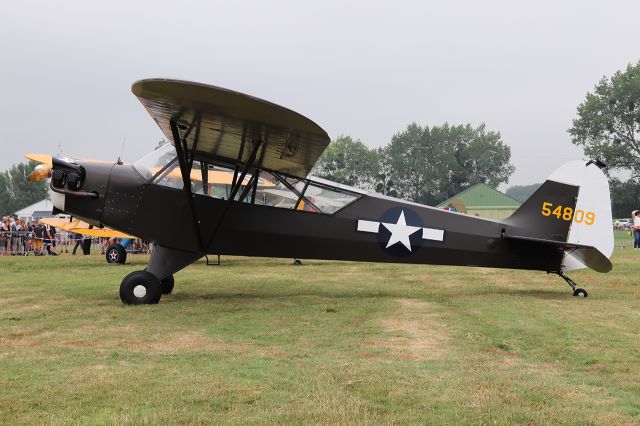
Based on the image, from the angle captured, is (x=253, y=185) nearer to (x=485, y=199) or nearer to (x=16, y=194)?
(x=485, y=199)

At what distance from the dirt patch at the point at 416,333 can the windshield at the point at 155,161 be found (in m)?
4.07

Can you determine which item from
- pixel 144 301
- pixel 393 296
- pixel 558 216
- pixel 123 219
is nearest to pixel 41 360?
pixel 144 301

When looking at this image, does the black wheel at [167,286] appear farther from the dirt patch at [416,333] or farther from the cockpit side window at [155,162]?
the dirt patch at [416,333]

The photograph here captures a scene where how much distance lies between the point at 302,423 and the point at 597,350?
3317mm

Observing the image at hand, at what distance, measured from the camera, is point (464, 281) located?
41.3ft

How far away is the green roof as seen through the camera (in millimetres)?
73869

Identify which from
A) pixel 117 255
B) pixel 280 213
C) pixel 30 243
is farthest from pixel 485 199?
pixel 280 213

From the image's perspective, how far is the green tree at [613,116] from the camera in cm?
7094

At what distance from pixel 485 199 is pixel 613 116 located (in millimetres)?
17529

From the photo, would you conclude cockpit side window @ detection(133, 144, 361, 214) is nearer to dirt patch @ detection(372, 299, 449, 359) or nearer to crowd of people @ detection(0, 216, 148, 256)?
dirt patch @ detection(372, 299, 449, 359)

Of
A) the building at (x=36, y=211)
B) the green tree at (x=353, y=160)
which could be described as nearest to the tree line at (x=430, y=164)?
the green tree at (x=353, y=160)

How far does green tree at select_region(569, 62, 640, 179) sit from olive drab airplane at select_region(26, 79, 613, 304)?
65062 mm

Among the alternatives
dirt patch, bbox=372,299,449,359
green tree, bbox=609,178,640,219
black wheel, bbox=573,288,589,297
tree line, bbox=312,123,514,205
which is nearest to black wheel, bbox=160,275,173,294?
dirt patch, bbox=372,299,449,359

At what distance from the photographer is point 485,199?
75.2 m
